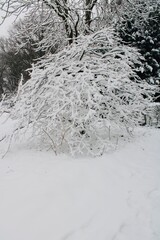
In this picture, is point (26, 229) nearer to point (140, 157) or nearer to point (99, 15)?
point (140, 157)

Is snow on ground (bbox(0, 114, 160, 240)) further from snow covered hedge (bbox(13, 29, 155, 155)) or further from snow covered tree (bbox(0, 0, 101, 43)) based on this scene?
snow covered tree (bbox(0, 0, 101, 43))

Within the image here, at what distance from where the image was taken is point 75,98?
5883mm

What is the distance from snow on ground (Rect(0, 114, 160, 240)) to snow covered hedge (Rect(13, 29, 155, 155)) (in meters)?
0.66

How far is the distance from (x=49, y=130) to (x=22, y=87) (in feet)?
3.75

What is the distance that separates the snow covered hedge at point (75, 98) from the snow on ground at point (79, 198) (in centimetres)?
66

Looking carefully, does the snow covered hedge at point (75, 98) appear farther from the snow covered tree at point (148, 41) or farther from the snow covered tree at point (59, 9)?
the snow covered tree at point (148, 41)

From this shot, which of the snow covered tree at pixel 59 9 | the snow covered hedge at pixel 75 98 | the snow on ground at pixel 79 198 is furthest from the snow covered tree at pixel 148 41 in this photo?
the snow on ground at pixel 79 198

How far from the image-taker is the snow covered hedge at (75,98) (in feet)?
18.7

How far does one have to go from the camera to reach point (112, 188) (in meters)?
4.04

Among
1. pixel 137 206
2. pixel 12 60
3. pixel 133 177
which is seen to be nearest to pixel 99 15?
pixel 133 177

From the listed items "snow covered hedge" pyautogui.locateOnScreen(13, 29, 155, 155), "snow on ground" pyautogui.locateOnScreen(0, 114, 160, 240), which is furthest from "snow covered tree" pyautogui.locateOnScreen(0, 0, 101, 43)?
"snow on ground" pyautogui.locateOnScreen(0, 114, 160, 240)

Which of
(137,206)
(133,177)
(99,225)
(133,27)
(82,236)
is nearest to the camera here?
(82,236)

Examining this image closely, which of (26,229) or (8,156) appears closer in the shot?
(26,229)

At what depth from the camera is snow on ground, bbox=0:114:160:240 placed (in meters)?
2.96
